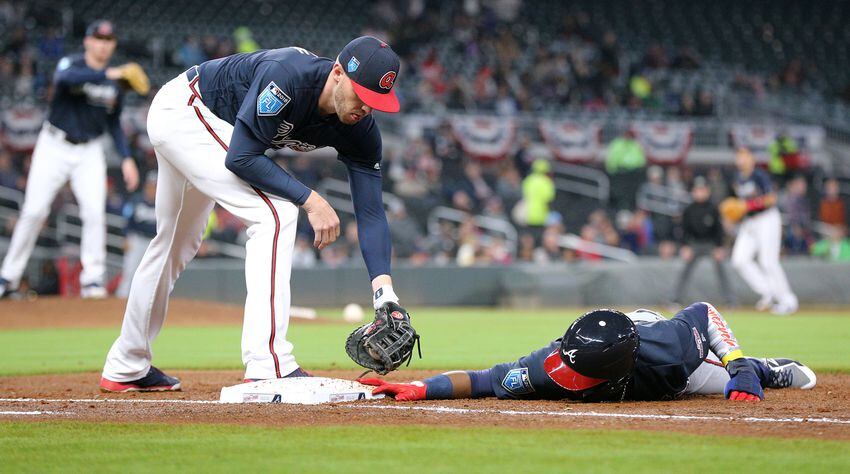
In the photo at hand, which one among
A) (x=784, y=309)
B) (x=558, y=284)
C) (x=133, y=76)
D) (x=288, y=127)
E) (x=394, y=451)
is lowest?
(x=394, y=451)

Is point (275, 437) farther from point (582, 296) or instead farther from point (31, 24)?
point (31, 24)

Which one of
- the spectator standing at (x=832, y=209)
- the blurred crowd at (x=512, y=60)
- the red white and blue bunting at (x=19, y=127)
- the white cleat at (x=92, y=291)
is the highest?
the blurred crowd at (x=512, y=60)

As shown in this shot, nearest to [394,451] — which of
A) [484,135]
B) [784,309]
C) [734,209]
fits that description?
[734,209]

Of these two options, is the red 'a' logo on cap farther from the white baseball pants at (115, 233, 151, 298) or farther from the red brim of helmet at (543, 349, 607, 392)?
the white baseball pants at (115, 233, 151, 298)

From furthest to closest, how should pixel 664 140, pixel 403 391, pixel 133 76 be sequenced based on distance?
pixel 664 140
pixel 133 76
pixel 403 391

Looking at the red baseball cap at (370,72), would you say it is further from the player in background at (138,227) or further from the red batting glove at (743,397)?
the player in background at (138,227)

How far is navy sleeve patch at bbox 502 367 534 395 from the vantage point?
18.5ft

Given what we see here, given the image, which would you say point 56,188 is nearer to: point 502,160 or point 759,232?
point 759,232

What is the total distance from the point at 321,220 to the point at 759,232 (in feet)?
39.8

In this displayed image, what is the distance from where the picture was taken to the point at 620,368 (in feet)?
17.2

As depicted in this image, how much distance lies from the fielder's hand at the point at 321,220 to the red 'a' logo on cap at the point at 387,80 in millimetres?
620

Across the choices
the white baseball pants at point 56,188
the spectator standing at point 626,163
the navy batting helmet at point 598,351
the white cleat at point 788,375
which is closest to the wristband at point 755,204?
the spectator standing at point 626,163

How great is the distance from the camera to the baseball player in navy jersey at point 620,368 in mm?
5199

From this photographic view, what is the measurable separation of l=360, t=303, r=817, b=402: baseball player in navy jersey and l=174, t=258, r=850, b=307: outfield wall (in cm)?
1232
